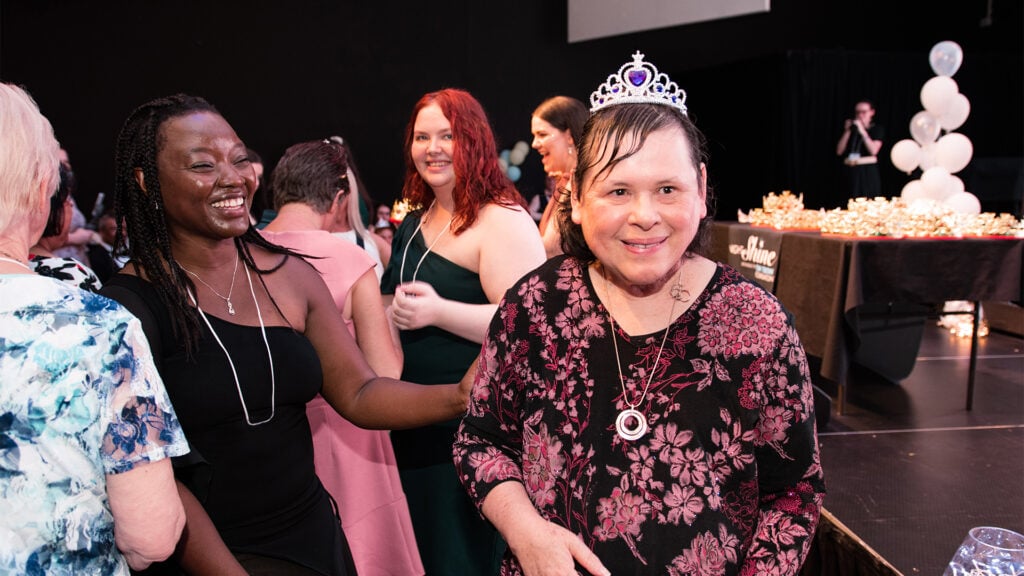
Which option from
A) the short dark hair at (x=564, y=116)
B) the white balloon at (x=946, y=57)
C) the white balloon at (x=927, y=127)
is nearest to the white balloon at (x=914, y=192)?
the white balloon at (x=927, y=127)

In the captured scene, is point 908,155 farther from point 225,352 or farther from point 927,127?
point 225,352

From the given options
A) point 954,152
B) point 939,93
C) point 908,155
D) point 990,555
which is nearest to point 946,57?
point 939,93

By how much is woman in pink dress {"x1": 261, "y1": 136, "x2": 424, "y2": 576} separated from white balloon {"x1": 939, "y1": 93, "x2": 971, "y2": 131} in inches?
217

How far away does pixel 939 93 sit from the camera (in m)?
5.90

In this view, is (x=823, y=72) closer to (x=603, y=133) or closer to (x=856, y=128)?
(x=856, y=128)

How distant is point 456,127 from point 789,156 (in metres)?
9.33

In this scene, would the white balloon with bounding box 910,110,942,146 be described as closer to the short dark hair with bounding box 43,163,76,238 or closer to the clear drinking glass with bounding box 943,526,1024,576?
the clear drinking glass with bounding box 943,526,1024,576

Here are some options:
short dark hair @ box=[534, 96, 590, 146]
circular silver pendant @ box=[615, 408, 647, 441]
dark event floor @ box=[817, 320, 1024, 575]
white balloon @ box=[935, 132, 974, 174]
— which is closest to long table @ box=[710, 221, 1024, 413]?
dark event floor @ box=[817, 320, 1024, 575]

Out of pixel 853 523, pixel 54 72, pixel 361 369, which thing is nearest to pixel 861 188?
pixel 853 523

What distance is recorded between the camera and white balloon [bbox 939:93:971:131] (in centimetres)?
593

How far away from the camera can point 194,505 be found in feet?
4.36

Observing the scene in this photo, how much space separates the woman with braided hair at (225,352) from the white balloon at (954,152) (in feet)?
18.5

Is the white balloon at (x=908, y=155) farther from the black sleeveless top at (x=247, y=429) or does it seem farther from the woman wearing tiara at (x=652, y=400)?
the black sleeveless top at (x=247, y=429)

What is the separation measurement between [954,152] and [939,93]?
0.48 meters
